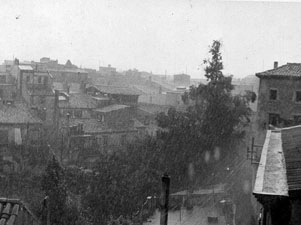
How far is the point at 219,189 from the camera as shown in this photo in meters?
20.9

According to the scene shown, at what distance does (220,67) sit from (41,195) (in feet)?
43.8

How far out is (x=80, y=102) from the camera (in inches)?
1235

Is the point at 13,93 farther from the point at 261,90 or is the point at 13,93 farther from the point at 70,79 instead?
the point at 261,90

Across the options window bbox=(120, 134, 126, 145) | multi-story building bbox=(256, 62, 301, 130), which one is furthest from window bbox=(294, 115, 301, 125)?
window bbox=(120, 134, 126, 145)

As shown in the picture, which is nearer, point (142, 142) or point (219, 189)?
point (219, 189)

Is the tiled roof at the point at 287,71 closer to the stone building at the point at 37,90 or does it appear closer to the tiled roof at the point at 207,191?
the tiled roof at the point at 207,191

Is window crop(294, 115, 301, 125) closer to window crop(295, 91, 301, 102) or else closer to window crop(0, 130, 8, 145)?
window crop(295, 91, 301, 102)

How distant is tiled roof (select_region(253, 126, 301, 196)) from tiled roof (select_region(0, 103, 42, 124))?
21.7 metres

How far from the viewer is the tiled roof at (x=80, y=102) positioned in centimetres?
3022

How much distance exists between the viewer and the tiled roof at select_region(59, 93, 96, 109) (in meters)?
30.2

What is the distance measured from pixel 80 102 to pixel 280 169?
27.3m

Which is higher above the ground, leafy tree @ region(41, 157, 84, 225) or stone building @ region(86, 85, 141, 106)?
stone building @ region(86, 85, 141, 106)

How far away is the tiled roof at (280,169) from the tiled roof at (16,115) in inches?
856

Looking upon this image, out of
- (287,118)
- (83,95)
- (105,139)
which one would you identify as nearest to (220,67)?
(287,118)
